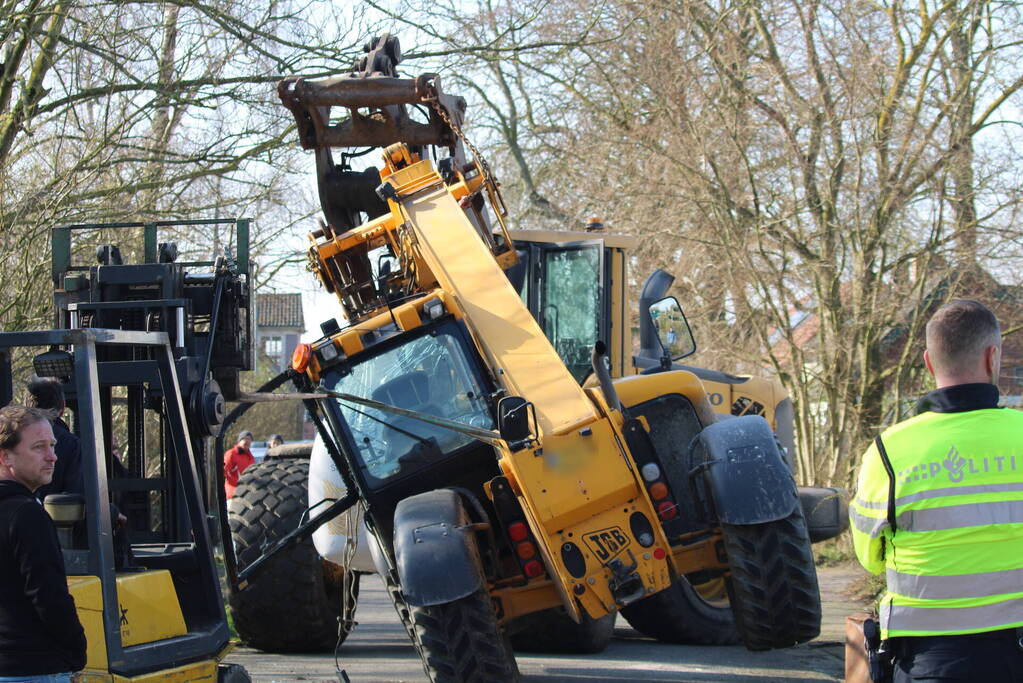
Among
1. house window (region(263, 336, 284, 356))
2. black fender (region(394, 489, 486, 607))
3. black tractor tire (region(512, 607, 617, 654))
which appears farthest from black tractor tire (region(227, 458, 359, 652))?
house window (region(263, 336, 284, 356))

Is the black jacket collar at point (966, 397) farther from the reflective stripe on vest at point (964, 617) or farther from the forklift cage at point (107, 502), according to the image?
the forklift cage at point (107, 502)

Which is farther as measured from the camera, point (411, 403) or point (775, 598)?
point (411, 403)

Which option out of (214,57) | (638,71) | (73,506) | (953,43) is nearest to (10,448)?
(73,506)

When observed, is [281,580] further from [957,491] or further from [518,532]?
[957,491]

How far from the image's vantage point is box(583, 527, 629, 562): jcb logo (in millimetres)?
6508

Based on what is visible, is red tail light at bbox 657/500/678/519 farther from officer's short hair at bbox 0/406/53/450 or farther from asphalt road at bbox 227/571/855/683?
officer's short hair at bbox 0/406/53/450

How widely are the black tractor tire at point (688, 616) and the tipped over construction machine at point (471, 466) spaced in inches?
0.6

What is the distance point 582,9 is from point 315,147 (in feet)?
25.4

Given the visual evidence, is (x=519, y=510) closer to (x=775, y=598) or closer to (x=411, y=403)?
(x=411, y=403)

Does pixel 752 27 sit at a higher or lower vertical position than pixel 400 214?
higher

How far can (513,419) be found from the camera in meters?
6.41

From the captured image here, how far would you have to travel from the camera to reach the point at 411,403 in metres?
7.28

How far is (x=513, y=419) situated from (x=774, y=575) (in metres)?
1.54

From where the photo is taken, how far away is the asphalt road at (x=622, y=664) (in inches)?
314
